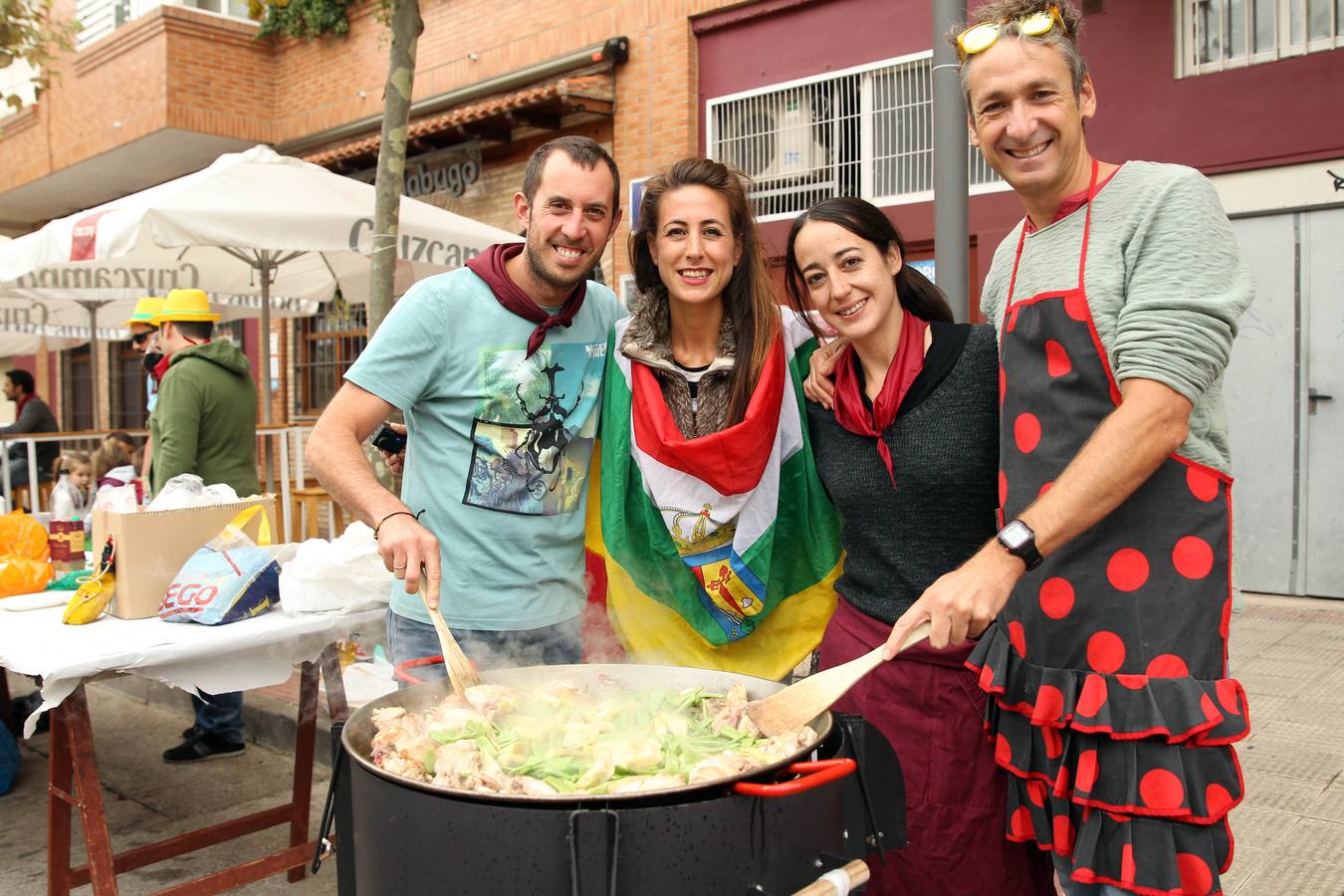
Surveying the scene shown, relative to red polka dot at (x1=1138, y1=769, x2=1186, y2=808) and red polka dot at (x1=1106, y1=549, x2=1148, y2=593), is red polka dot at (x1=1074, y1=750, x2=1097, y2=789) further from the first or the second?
red polka dot at (x1=1106, y1=549, x2=1148, y2=593)

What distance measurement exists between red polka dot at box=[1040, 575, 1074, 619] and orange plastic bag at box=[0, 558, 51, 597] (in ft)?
11.8

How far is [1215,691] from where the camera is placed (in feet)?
5.51

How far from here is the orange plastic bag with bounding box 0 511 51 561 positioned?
4.02 m

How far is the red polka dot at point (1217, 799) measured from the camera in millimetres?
1664

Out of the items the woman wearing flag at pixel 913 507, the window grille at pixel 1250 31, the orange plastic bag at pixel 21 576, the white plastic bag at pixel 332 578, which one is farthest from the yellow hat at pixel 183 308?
the window grille at pixel 1250 31

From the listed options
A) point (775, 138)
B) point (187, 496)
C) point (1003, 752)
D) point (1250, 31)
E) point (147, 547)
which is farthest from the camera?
point (775, 138)

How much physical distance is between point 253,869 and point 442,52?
9837 mm

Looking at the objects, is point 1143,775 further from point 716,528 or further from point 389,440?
point 389,440

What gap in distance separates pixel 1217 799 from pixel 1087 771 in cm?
19

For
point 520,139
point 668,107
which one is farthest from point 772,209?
point 520,139

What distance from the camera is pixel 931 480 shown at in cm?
217

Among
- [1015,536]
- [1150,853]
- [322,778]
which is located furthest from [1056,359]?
[322,778]

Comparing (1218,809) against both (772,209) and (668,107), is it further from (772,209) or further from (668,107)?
(668,107)

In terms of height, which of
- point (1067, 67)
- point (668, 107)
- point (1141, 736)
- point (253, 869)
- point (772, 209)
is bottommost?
point (253, 869)
